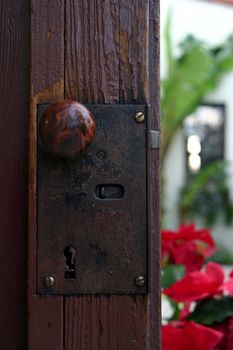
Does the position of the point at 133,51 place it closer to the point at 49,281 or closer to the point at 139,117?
the point at 139,117

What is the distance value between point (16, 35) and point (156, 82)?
0.54 feet

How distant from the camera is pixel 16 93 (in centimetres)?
73

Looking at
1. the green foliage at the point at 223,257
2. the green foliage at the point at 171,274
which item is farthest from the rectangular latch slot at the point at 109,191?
the green foliage at the point at 223,257

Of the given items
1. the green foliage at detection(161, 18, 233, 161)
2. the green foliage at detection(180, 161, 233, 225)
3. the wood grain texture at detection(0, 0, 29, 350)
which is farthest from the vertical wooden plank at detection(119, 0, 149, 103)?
the green foliage at detection(180, 161, 233, 225)

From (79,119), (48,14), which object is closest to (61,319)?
(79,119)

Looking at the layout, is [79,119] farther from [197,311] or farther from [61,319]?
[197,311]

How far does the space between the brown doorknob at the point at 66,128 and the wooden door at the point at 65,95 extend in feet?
0.14

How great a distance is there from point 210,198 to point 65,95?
947 cm

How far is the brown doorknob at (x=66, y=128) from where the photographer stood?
655mm

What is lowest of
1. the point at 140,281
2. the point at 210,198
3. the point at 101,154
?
the point at 210,198

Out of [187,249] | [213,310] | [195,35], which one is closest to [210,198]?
[195,35]

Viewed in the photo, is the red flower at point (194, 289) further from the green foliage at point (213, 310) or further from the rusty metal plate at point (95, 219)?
the rusty metal plate at point (95, 219)

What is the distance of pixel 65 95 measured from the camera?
0.71 m

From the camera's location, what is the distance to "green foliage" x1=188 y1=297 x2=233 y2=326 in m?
1.07
